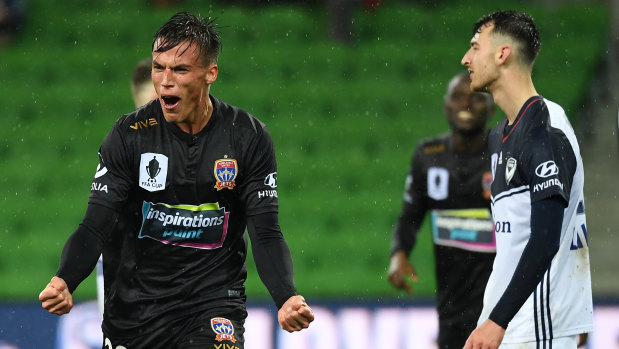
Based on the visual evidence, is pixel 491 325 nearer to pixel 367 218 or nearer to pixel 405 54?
pixel 367 218

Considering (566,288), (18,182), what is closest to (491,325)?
(566,288)

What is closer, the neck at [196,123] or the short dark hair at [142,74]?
the neck at [196,123]

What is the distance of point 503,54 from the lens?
4.40 m

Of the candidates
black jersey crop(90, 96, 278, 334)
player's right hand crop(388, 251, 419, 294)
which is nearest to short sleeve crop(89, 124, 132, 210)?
black jersey crop(90, 96, 278, 334)

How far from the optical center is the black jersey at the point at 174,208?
411 cm

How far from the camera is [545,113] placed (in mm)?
4113

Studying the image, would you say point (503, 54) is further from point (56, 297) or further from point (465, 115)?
point (56, 297)

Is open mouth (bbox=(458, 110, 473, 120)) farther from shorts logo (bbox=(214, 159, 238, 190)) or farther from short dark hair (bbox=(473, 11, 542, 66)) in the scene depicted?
shorts logo (bbox=(214, 159, 238, 190))

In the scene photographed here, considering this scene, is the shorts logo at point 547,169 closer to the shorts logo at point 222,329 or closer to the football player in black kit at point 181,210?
the football player in black kit at point 181,210

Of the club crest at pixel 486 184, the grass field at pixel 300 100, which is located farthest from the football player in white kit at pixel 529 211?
the grass field at pixel 300 100

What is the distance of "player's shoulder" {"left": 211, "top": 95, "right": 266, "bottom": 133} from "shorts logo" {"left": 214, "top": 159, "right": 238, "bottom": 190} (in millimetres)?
171

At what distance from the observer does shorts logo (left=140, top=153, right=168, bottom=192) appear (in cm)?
411

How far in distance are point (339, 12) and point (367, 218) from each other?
2926mm

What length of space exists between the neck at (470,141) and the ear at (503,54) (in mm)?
1808
